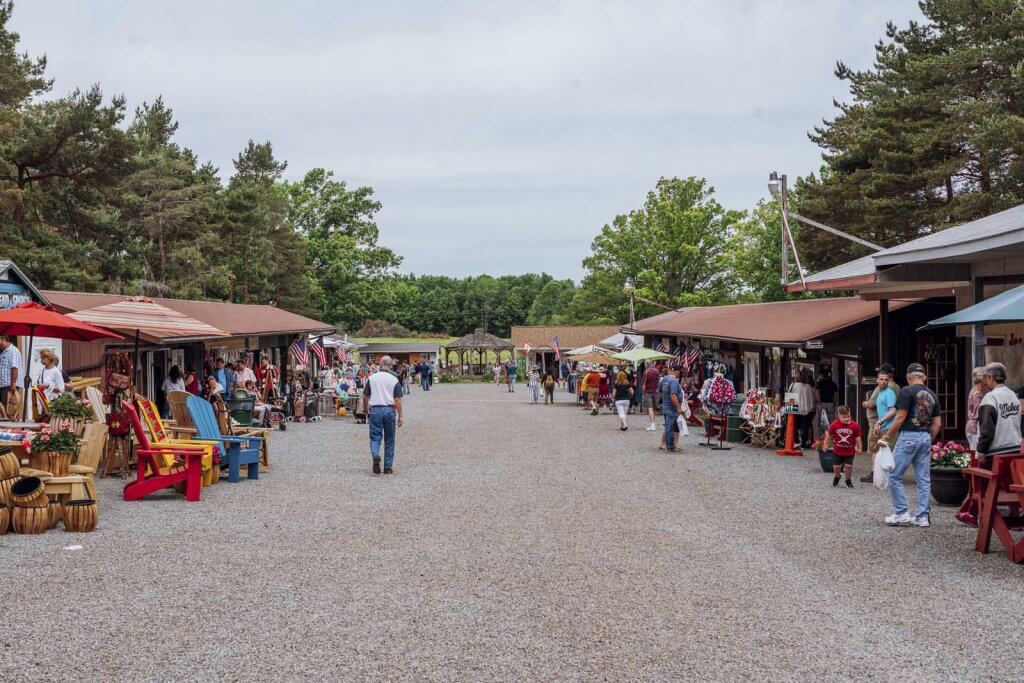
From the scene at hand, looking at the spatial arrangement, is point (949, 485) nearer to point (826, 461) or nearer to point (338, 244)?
point (826, 461)

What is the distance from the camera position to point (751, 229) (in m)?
68.1

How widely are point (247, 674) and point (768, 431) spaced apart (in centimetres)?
1586

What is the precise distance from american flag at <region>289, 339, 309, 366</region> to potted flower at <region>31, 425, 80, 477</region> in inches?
965

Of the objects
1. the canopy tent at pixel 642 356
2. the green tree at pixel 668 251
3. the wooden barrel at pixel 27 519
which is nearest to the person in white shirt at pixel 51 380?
the wooden barrel at pixel 27 519

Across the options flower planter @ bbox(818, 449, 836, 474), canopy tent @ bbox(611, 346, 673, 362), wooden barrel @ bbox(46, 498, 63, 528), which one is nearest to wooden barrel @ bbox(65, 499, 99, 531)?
wooden barrel @ bbox(46, 498, 63, 528)

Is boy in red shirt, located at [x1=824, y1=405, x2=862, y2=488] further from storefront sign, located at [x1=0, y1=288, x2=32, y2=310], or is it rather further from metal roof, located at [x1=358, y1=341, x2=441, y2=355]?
metal roof, located at [x1=358, y1=341, x2=441, y2=355]

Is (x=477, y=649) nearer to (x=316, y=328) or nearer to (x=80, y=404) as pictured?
(x=80, y=404)

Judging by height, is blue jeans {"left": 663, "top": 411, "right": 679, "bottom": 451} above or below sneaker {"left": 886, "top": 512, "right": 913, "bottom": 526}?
above

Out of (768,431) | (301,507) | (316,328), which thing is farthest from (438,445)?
(316,328)

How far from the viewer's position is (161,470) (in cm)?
1223

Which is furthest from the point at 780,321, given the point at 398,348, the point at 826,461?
the point at 398,348

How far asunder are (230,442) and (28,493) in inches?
181

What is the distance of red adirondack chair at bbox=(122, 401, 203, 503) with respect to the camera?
39.0ft

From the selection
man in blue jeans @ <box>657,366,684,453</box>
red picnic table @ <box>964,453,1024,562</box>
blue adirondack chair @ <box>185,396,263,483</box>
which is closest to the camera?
red picnic table @ <box>964,453,1024,562</box>
